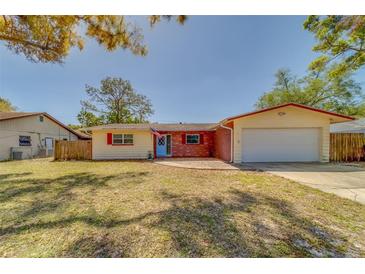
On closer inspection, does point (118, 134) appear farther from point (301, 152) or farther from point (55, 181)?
point (301, 152)

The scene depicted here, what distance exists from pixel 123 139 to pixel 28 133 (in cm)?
996

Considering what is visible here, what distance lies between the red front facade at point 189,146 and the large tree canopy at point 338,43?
30.5 feet

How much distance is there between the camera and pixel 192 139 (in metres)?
15.2

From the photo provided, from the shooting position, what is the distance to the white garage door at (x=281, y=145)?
10.3 meters

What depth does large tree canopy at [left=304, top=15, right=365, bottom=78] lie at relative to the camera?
352 inches

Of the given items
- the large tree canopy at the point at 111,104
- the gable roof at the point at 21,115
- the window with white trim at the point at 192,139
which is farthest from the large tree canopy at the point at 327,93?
the gable roof at the point at 21,115

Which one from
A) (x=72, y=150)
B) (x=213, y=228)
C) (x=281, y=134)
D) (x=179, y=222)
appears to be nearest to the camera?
(x=213, y=228)

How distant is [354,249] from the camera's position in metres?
2.26

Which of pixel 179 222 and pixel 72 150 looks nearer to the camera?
pixel 179 222

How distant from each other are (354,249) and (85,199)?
5177 mm

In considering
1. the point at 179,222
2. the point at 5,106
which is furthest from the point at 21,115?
the point at 5,106

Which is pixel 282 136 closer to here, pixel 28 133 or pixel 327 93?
pixel 327 93

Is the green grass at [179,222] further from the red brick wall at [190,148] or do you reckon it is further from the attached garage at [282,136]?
the red brick wall at [190,148]

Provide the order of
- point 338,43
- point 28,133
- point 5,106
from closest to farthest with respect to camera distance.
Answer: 1. point 338,43
2. point 28,133
3. point 5,106
